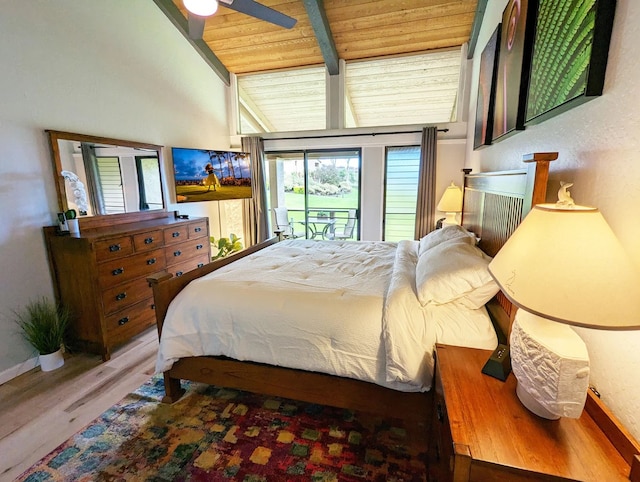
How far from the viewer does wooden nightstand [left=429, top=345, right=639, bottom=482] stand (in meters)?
0.80

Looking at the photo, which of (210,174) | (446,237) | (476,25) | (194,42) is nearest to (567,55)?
(446,237)

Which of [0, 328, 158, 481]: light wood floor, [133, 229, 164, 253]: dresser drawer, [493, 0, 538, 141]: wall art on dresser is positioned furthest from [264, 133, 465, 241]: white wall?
[0, 328, 158, 481]: light wood floor

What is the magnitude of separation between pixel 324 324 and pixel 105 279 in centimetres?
193

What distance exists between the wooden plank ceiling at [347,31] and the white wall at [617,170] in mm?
3218

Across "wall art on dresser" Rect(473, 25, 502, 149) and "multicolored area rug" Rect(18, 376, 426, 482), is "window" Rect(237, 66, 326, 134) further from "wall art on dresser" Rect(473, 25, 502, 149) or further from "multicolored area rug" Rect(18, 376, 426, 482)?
"multicolored area rug" Rect(18, 376, 426, 482)

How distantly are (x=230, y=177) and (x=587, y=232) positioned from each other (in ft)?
14.5

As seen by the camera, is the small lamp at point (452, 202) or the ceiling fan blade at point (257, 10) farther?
the small lamp at point (452, 202)

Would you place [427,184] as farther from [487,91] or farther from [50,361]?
[50,361]

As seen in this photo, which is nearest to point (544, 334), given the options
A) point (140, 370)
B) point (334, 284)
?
point (334, 284)

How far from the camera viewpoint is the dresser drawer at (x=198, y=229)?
346cm

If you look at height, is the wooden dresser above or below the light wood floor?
above

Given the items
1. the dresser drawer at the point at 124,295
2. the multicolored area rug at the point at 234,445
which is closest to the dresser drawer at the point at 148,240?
the dresser drawer at the point at 124,295

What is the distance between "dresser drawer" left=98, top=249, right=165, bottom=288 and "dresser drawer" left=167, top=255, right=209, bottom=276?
0.47ft

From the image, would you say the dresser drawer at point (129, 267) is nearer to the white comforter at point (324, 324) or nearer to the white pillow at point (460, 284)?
the white comforter at point (324, 324)
